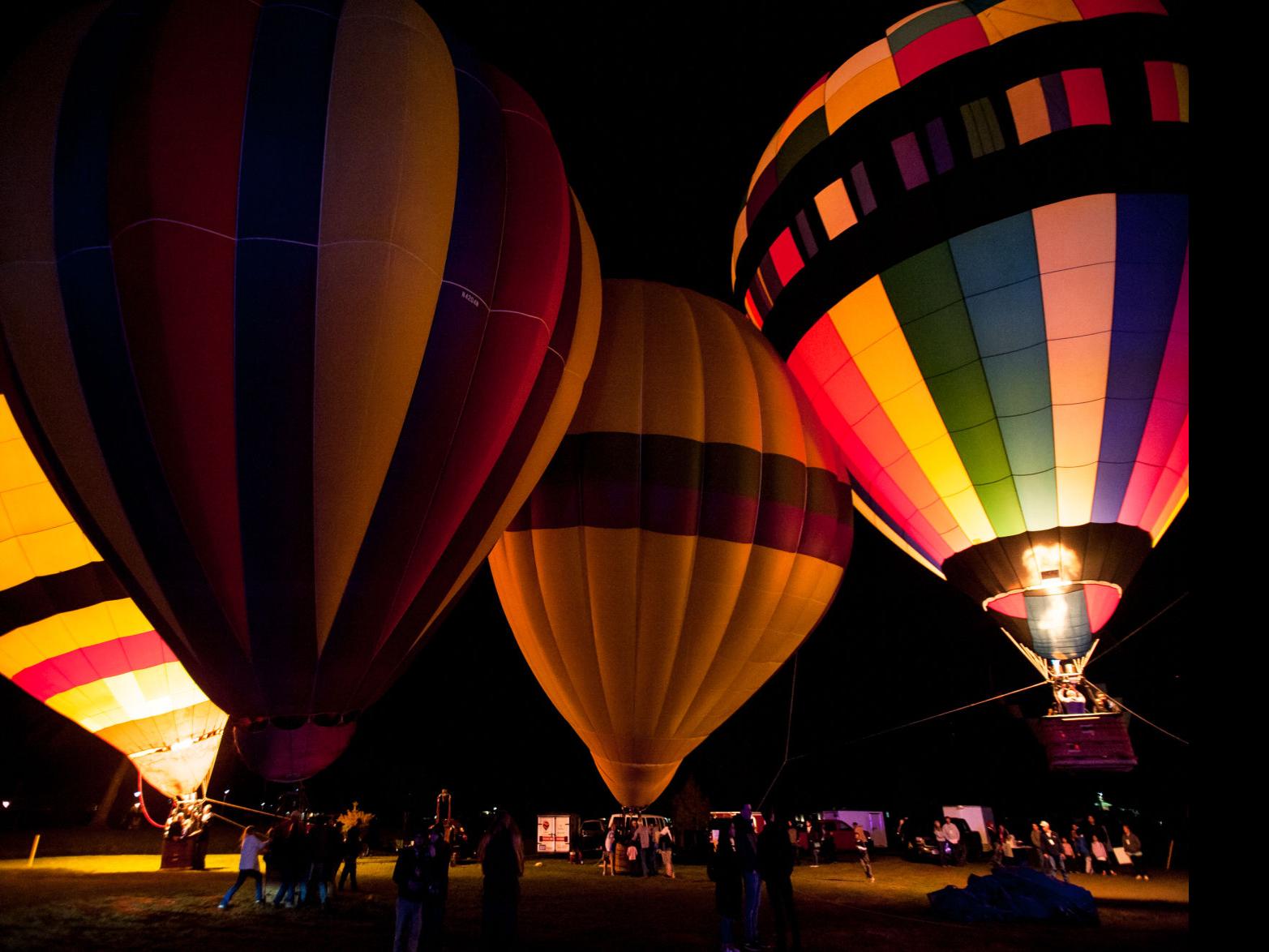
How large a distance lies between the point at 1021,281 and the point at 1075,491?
222 centimetres

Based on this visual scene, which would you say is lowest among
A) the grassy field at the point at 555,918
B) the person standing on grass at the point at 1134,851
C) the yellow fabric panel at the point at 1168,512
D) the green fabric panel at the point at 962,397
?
the grassy field at the point at 555,918

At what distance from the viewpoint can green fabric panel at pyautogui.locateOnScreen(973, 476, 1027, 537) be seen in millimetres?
8484

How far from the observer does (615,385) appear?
8.70 m

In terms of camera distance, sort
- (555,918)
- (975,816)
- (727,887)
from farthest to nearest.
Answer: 1. (975,816)
2. (555,918)
3. (727,887)

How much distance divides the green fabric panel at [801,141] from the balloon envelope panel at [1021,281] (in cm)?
20

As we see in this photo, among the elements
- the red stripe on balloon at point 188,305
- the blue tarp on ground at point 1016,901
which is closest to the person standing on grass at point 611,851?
the blue tarp on ground at point 1016,901

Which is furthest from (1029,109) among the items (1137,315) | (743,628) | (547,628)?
(547,628)

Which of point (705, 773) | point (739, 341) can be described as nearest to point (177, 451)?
point (739, 341)

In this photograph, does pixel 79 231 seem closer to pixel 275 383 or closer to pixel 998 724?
pixel 275 383

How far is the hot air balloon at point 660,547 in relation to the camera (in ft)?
27.3

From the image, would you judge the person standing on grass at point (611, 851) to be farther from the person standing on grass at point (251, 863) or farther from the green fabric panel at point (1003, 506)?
the green fabric panel at point (1003, 506)

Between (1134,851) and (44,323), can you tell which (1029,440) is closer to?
(44,323)

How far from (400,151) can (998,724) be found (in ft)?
112

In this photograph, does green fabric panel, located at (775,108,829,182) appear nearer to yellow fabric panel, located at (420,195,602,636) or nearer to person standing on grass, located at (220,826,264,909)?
yellow fabric panel, located at (420,195,602,636)
